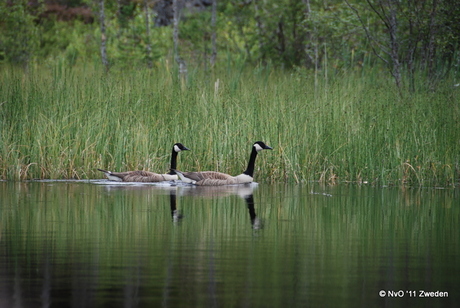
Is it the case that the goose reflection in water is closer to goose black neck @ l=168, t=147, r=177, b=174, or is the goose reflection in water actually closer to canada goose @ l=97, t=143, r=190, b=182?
canada goose @ l=97, t=143, r=190, b=182

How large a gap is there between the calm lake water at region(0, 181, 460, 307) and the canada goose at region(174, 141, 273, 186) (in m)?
1.17

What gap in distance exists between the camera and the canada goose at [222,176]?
12.0 metres

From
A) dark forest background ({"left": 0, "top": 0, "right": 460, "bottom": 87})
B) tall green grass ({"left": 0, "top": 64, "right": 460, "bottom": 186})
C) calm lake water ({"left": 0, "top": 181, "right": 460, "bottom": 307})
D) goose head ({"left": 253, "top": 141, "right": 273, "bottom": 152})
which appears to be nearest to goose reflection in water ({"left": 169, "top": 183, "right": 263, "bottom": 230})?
calm lake water ({"left": 0, "top": 181, "right": 460, "bottom": 307})

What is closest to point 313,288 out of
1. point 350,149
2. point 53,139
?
point 350,149

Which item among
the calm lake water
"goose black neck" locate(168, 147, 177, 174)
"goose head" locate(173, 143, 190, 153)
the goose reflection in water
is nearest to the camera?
the calm lake water

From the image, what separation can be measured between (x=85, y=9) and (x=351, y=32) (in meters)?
19.0

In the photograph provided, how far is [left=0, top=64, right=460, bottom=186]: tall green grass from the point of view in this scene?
12.4m

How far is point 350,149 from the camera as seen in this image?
40.6 ft

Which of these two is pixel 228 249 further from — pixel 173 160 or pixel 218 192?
pixel 173 160

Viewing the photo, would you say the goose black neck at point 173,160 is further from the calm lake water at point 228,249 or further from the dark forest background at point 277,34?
the dark forest background at point 277,34

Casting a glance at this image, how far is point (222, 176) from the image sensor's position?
12.1 metres

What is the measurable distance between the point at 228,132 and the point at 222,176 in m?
1.09

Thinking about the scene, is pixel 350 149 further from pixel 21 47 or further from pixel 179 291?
pixel 21 47

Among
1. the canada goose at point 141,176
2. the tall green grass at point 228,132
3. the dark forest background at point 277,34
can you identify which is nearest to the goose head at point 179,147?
the canada goose at point 141,176
